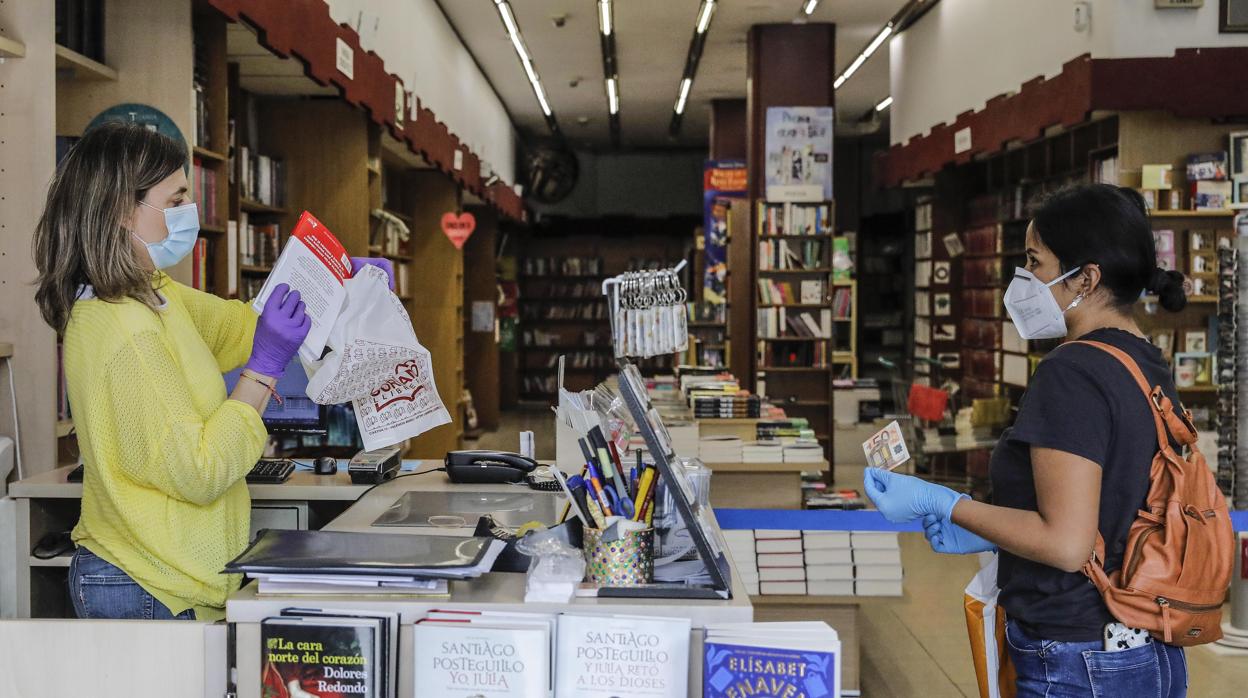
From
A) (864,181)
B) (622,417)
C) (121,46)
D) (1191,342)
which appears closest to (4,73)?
(121,46)

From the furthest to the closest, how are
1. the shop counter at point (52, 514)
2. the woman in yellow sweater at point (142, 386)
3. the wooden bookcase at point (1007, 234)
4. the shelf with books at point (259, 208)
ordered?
the wooden bookcase at point (1007, 234)
the shelf with books at point (259, 208)
the shop counter at point (52, 514)
the woman in yellow sweater at point (142, 386)

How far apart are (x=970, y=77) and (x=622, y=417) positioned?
7980 mm

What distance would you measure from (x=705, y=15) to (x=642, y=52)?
1.88m

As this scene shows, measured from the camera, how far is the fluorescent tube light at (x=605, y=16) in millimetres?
9548

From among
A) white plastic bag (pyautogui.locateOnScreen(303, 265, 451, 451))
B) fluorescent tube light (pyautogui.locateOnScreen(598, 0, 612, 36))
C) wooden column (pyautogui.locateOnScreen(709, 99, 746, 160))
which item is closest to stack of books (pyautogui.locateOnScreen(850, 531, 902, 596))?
white plastic bag (pyautogui.locateOnScreen(303, 265, 451, 451))

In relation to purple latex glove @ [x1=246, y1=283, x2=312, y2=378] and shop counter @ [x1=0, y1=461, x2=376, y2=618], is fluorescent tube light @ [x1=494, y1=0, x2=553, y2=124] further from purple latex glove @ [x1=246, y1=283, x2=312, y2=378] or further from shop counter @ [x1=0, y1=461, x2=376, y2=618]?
purple latex glove @ [x1=246, y1=283, x2=312, y2=378]

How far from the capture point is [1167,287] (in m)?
1.94

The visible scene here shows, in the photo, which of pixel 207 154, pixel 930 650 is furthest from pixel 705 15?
pixel 930 650

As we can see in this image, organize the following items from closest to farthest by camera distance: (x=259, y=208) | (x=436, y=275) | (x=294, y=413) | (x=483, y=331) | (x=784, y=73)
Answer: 1. (x=294, y=413)
2. (x=259, y=208)
3. (x=436, y=275)
4. (x=784, y=73)
5. (x=483, y=331)

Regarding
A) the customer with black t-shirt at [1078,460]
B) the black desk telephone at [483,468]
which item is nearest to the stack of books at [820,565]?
the black desk telephone at [483,468]

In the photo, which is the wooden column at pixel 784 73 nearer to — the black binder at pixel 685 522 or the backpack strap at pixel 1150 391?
the backpack strap at pixel 1150 391

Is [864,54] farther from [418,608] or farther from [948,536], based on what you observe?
[418,608]

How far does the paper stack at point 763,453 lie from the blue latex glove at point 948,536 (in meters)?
2.93

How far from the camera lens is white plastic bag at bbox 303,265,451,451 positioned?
2.22 m
